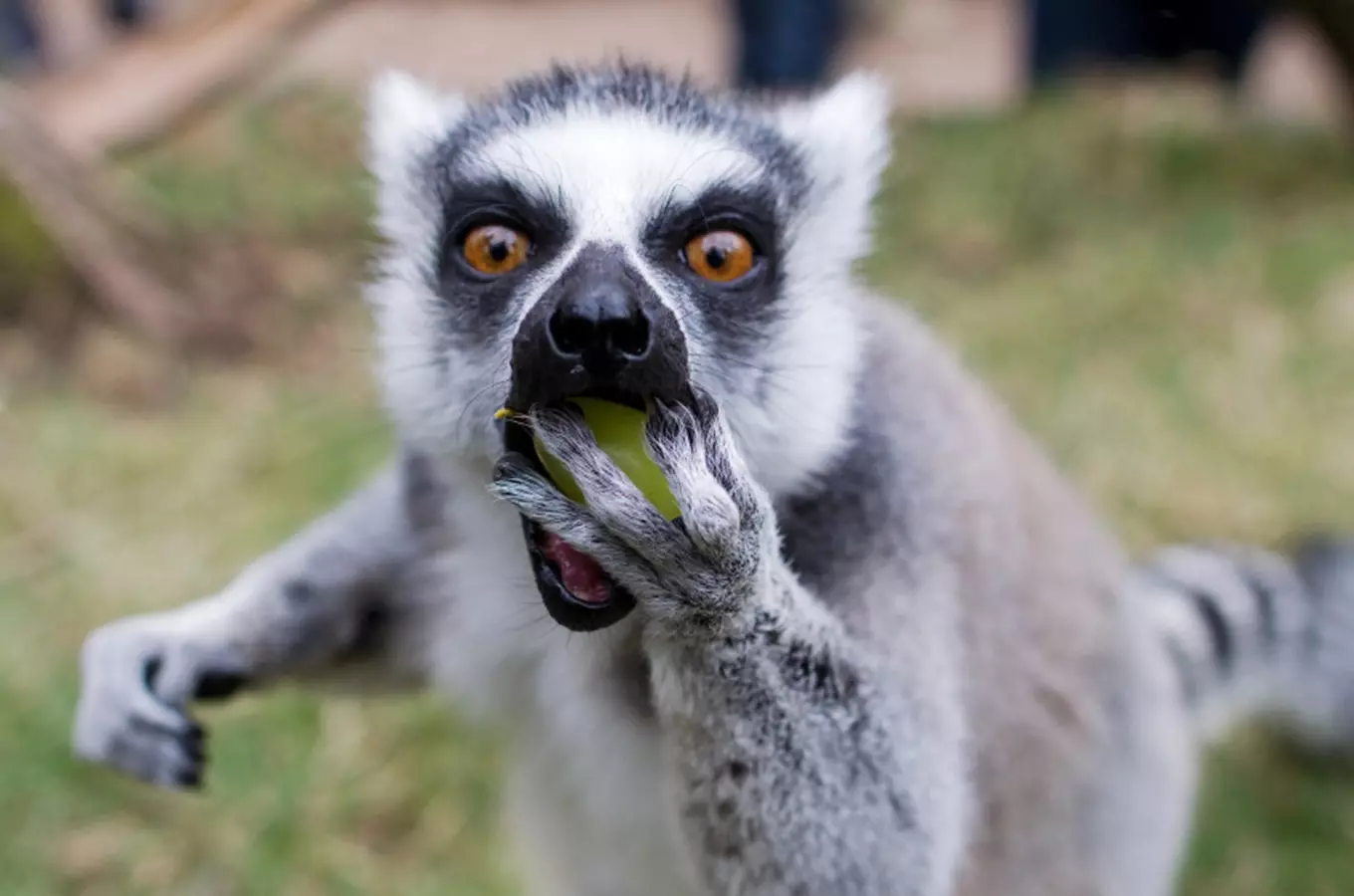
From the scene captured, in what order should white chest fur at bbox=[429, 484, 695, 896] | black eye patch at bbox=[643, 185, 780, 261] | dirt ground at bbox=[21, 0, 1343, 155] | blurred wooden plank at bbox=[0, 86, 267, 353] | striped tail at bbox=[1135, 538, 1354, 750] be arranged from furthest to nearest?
dirt ground at bbox=[21, 0, 1343, 155] < blurred wooden plank at bbox=[0, 86, 267, 353] < striped tail at bbox=[1135, 538, 1354, 750] < white chest fur at bbox=[429, 484, 695, 896] < black eye patch at bbox=[643, 185, 780, 261]

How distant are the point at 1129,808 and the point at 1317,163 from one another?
594 centimetres

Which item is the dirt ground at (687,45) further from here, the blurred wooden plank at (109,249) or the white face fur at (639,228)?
the white face fur at (639,228)

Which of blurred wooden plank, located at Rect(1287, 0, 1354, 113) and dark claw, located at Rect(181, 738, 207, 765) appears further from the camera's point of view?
blurred wooden plank, located at Rect(1287, 0, 1354, 113)

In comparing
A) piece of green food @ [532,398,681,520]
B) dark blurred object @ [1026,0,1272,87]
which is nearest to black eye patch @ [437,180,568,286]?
piece of green food @ [532,398,681,520]

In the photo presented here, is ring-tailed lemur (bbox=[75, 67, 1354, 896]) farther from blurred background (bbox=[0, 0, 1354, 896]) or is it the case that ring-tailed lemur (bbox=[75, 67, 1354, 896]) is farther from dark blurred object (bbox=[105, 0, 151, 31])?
dark blurred object (bbox=[105, 0, 151, 31])

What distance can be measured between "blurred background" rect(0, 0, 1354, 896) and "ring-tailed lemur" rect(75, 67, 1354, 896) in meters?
0.56

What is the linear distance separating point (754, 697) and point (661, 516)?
32cm

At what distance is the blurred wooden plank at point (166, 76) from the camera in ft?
18.5

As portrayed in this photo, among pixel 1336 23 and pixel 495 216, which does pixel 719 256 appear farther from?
pixel 1336 23

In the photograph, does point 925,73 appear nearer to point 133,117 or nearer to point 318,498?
point 133,117

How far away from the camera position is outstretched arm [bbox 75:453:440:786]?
2.43 m

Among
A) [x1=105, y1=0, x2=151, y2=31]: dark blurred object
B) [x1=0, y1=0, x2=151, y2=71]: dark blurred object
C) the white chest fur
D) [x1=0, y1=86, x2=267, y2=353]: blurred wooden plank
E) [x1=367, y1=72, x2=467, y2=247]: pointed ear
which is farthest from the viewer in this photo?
[x1=105, y1=0, x2=151, y2=31]: dark blurred object

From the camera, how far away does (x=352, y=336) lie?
19.2 ft

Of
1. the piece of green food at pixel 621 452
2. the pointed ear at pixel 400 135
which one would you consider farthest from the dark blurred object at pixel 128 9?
the piece of green food at pixel 621 452
